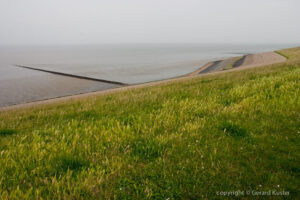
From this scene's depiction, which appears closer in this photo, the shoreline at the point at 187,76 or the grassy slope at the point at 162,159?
the grassy slope at the point at 162,159

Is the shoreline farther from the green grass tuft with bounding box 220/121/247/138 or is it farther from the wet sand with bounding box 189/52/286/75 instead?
the green grass tuft with bounding box 220/121/247/138

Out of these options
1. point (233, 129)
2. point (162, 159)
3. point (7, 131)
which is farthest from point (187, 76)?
point (162, 159)

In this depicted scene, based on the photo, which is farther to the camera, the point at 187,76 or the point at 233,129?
the point at 187,76

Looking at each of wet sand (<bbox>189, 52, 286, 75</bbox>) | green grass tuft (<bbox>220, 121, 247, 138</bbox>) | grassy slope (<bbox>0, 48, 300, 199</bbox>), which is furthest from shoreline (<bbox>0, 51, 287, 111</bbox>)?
green grass tuft (<bbox>220, 121, 247, 138</bbox>)

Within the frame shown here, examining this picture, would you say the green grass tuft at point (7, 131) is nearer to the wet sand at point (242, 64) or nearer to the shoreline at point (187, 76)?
the shoreline at point (187, 76)

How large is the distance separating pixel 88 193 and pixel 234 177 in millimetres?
2235

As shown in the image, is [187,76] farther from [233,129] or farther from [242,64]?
[233,129]

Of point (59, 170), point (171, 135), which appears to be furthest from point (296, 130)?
point (59, 170)

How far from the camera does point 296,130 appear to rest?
14.3 ft

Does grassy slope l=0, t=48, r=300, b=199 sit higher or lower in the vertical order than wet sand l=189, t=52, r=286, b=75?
lower

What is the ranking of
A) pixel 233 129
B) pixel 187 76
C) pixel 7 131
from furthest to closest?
pixel 187 76, pixel 7 131, pixel 233 129

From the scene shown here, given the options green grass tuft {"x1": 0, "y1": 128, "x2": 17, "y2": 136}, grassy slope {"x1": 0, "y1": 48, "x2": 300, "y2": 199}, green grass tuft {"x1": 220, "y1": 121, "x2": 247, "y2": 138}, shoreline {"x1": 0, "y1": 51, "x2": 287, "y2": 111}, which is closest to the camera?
grassy slope {"x1": 0, "y1": 48, "x2": 300, "y2": 199}

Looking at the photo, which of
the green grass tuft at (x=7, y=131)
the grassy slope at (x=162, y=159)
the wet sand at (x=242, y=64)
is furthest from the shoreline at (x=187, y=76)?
the grassy slope at (x=162, y=159)

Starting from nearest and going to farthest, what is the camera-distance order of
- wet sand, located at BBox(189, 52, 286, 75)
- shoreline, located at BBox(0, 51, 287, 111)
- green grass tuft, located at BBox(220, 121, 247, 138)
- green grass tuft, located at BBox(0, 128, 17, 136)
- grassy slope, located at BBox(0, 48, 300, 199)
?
1. grassy slope, located at BBox(0, 48, 300, 199)
2. green grass tuft, located at BBox(220, 121, 247, 138)
3. green grass tuft, located at BBox(0, 128, 17, 136)
4. shoreline, located at BBox(0, 51, 287, 111)
5. wet sand, located at BBox(189, 52, 286, 75)
